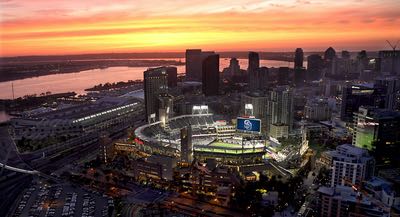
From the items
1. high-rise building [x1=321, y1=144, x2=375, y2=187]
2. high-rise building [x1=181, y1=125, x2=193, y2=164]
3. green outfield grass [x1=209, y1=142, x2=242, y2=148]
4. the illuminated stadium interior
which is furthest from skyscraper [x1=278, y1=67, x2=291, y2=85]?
high-rise building [x1=321, y1=144, x2=375, y2=187]

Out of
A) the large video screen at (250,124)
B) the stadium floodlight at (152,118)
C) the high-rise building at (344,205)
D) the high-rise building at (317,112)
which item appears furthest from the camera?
the high-rise building at (317,112)

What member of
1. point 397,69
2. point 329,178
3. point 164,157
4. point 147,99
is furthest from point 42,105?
point 397,69

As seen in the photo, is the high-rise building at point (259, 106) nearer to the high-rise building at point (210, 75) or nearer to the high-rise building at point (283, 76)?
the high-rise building at point (210, 75)

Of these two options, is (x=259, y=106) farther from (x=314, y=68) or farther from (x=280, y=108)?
(x=314, y=68)

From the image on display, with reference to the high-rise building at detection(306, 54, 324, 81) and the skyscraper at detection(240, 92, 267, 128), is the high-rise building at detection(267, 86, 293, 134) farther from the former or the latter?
the high-rise building at detection(306, 54, 324, 81)

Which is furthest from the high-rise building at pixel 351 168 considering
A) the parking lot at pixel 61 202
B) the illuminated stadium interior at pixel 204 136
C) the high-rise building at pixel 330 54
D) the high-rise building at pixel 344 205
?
the high-rise building at pixel 330 54

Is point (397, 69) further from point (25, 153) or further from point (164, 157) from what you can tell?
point (25, 153)
